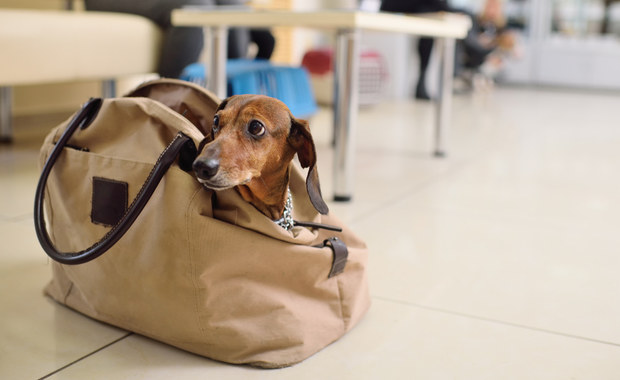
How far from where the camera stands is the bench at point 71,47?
208cm

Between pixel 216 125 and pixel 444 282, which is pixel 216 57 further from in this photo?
pixel 216 125

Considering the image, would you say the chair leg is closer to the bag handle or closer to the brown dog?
the bag handle

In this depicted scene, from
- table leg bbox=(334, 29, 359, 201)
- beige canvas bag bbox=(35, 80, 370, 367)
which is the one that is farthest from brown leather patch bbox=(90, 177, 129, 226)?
table leg bbox=(334, 29, 359, 201)

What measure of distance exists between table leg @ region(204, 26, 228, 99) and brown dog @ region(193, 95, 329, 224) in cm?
133

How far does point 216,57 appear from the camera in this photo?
229cm

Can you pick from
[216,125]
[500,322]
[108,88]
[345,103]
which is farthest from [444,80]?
[216,125]

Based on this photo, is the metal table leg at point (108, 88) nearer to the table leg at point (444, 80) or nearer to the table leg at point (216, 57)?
the table leg at point (216, 57)

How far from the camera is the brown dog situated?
865 millimetres

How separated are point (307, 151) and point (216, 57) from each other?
139cm

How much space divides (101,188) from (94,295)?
0.58ft

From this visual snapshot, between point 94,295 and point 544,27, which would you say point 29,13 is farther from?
point 544,27

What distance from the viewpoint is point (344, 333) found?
1.10 meters

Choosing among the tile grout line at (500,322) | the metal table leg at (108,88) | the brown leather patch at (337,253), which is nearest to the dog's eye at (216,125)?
the brown leather patch at (337,253)

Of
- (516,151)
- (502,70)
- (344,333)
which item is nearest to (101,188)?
(344,333)
